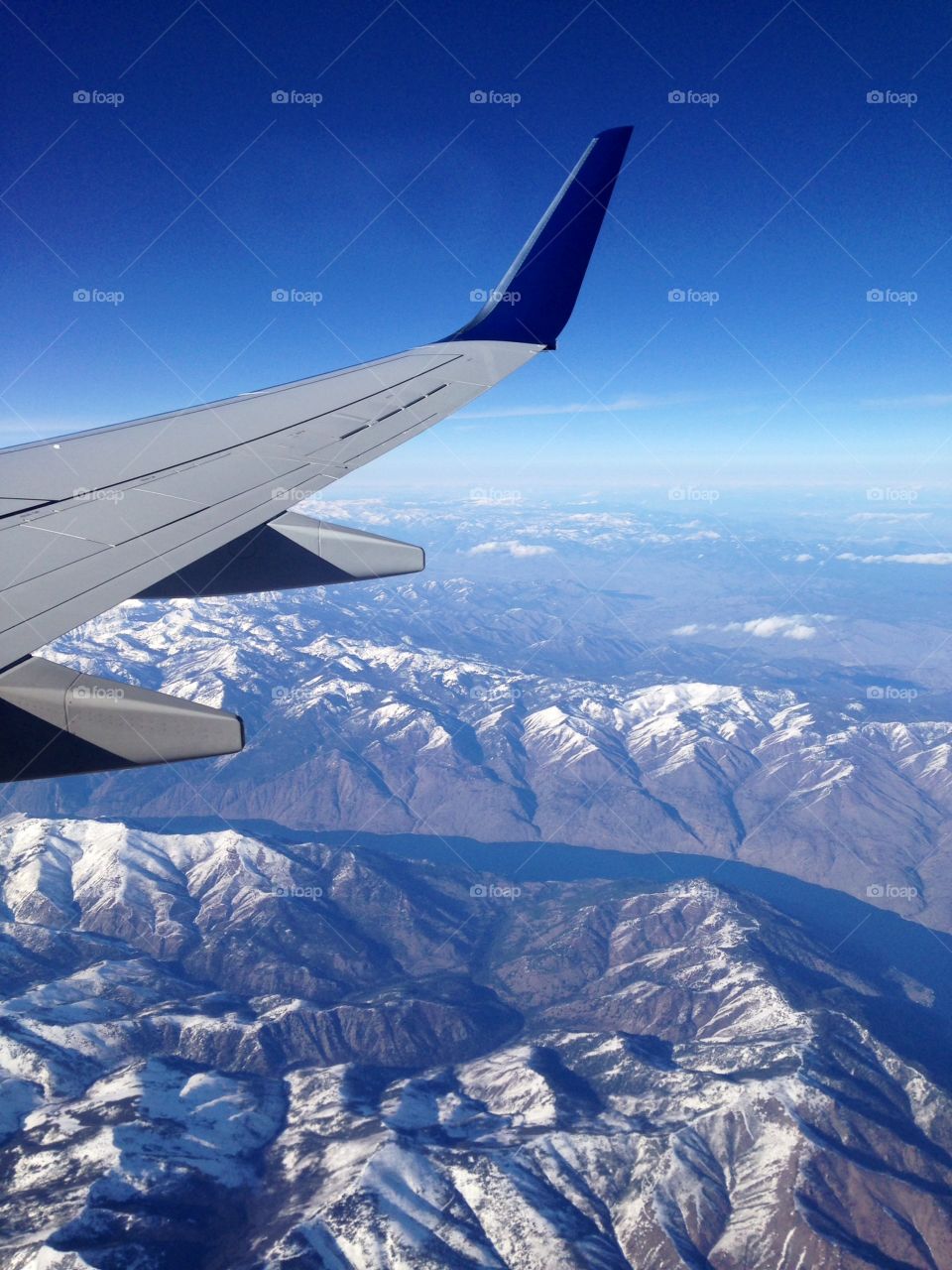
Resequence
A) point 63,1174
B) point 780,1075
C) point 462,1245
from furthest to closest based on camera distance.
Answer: point 780,1075 < point 63,1174 < point 462,1245

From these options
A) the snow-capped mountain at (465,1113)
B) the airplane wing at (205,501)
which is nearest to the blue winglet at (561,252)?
the airplane wing at (205,501)

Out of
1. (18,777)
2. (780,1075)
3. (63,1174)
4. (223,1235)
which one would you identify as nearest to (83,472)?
(18,777)

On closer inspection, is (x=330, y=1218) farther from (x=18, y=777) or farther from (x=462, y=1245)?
(x=18, y=777)

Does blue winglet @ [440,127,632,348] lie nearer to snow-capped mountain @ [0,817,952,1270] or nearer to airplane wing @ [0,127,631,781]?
airplane wing @ [0,127,631,781]

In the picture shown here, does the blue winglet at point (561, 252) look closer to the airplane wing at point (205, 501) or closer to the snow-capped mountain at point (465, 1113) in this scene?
the airplane wing at point (205, 501)

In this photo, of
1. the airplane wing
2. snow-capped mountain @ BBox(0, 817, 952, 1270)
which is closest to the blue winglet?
the airplane wing

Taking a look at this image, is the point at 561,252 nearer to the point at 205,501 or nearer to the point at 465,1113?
the point at 205,501
